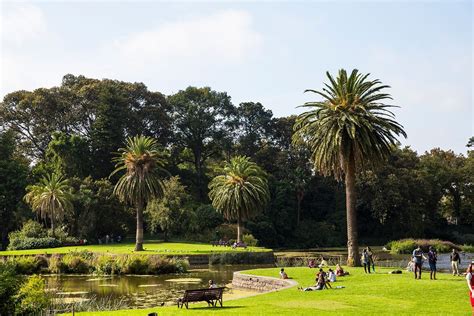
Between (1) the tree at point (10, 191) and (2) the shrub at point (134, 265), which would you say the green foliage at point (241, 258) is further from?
(1) the tree at point (10, 191)

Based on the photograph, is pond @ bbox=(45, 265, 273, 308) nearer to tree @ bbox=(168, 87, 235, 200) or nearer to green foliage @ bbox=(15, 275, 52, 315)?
green foliage @ bbox=(15, 275, 52, 315)

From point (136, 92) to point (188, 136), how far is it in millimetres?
12974

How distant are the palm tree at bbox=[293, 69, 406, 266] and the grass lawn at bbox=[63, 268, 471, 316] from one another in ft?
35.5

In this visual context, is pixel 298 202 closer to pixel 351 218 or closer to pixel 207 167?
pixel 207 167

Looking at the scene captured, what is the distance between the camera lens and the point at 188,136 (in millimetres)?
102750

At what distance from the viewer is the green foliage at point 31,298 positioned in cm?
2014

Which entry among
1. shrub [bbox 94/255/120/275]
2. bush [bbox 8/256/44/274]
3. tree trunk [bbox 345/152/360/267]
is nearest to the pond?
shrub [bbox 94/255/120/275]

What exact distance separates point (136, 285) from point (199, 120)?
64583 mm

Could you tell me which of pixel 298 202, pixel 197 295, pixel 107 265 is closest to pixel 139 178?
pixel 107 265

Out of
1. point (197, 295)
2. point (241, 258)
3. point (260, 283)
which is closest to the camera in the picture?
point (197, 295)

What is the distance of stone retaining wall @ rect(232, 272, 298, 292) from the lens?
3181 centimetres

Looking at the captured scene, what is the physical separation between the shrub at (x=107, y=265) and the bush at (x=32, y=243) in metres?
20.8

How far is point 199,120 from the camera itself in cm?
10075

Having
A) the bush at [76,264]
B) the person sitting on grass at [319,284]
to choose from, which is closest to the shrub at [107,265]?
the bush at [76,264]
